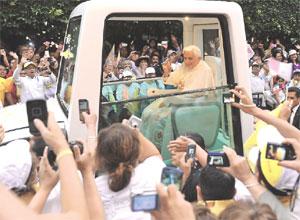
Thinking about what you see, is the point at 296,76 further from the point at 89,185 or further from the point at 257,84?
the point at 89,185

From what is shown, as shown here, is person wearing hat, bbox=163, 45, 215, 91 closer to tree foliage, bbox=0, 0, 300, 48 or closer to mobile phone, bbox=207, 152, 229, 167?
mobile phone, bbox=207, 152, 229, 167

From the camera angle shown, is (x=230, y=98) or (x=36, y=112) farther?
(x=230, y=98)

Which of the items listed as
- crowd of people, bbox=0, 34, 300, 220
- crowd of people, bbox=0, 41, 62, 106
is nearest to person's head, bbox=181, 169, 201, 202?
crowd of people, bbox=0, 34, 300, 220

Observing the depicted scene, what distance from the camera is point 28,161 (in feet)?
7.39

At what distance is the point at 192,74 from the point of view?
4250mm

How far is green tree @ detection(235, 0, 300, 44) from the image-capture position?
15438mm

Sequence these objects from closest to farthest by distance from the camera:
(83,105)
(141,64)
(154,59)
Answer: (83,105) < (141,64) < (154,59)

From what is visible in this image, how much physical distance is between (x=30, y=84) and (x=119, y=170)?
5.54 metres

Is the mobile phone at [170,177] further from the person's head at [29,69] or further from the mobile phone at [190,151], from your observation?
the person's head at [29,69]

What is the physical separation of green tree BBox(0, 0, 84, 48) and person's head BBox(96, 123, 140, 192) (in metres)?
10.0

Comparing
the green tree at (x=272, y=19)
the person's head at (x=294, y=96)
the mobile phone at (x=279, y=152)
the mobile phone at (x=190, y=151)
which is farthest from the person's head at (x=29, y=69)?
the green tree at (x=272, y=19)

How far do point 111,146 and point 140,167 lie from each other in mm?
265

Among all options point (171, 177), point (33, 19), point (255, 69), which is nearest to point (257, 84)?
point (255, 69)

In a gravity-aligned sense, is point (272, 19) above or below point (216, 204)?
above
